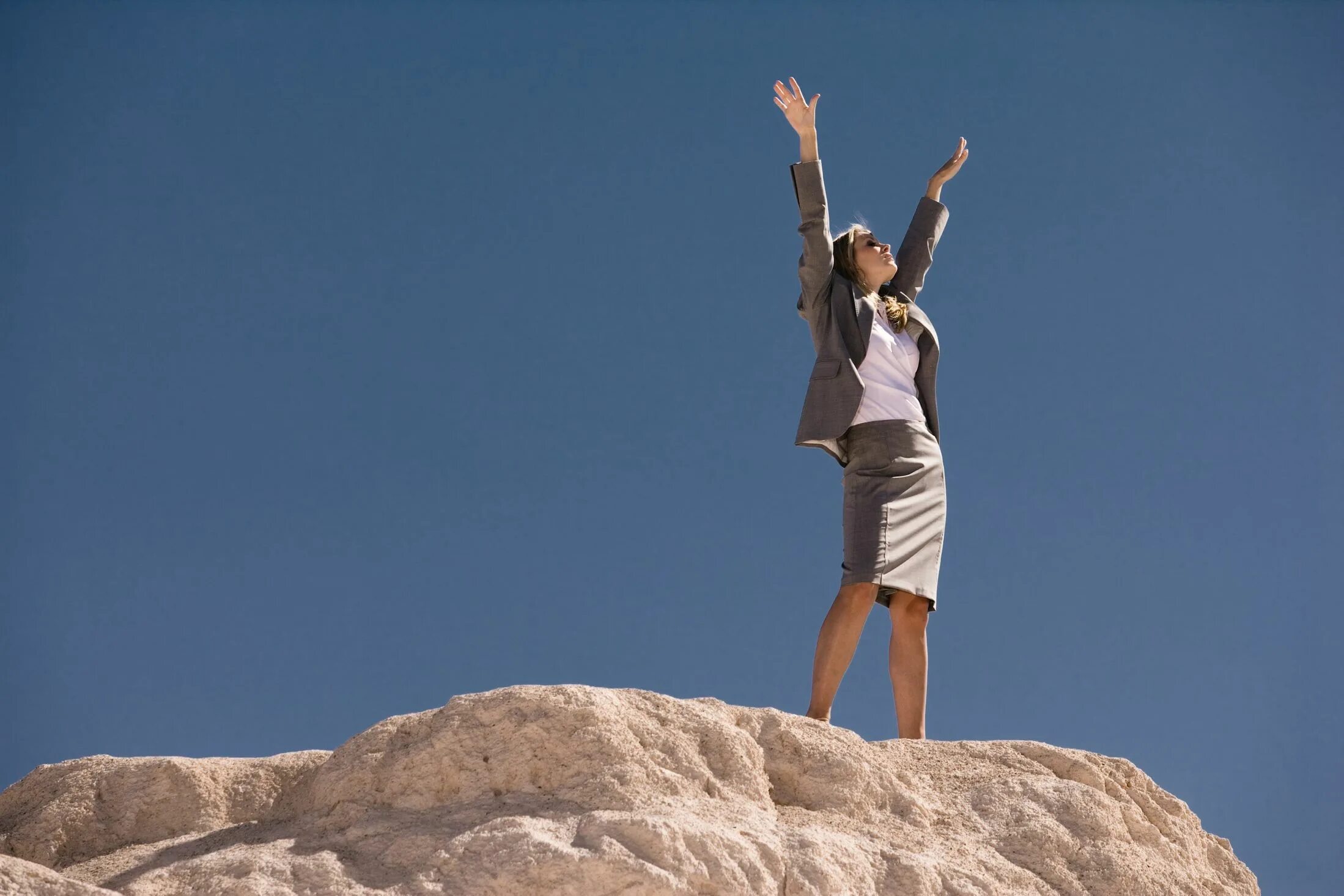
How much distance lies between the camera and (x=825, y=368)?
5.11m

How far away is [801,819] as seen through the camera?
337cm

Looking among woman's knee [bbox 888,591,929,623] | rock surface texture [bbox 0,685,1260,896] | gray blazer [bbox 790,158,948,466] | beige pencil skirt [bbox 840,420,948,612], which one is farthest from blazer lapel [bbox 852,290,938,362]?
rock surface texture [bbox 0,685,1260,896]

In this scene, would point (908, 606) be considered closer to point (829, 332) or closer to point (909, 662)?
point (909, 662)

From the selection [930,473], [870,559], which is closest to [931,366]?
[930,473]

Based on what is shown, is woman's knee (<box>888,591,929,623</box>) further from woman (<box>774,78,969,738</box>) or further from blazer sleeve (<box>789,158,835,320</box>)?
blazer sleeve (<box>789,158,835,320</box>)

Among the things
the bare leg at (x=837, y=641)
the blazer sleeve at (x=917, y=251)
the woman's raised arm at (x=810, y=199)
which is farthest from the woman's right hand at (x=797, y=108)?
the bare leg at (x=837, y=641)

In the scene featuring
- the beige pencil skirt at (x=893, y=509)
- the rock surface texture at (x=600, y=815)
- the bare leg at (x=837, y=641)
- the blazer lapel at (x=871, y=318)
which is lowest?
the rock surface texture at (x=600, y=815)

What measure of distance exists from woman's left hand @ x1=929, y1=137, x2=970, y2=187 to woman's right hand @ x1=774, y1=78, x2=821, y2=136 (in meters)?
1.05

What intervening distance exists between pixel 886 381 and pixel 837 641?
1.13 m

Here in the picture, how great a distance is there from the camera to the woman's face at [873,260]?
5.38 m

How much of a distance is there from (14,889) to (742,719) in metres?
1.91

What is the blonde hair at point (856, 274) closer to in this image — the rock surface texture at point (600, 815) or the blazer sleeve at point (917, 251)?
the blazer sleeve at point (917, 251)

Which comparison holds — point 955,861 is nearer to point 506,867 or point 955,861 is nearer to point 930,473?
point 506,867

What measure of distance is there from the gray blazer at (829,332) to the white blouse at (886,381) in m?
0.05
